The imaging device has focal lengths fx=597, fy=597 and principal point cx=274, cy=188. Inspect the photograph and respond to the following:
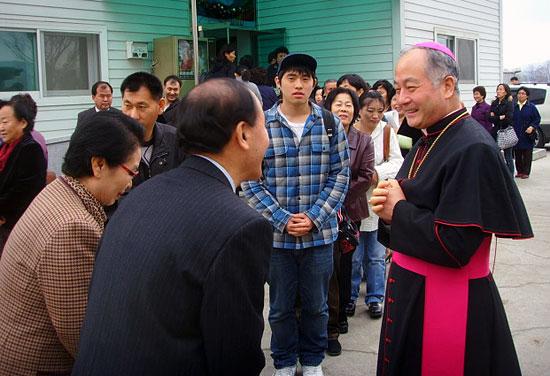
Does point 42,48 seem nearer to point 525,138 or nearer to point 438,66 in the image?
point 438,66

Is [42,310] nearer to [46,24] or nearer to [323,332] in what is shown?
[323,332]

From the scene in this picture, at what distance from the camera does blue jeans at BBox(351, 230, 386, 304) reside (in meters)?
5.16

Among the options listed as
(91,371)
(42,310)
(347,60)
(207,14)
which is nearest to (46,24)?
(207,14)

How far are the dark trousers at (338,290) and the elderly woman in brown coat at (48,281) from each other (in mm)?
2494

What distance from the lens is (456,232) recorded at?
2.22 meters

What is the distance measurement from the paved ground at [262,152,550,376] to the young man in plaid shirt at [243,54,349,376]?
0.61 m

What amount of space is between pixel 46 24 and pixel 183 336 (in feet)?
27.9

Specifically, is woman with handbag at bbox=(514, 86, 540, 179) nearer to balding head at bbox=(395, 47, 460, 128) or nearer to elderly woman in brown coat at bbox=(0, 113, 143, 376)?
balding head at bbox=(395, 47, 460, 128)

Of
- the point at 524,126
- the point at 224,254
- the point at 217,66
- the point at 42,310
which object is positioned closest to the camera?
the point at 224,254

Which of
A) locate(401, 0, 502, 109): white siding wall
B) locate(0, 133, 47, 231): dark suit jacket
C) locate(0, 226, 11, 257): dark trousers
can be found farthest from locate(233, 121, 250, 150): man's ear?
locate(401, 0, 502, 109): white siding wall

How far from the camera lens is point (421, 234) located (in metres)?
2.31

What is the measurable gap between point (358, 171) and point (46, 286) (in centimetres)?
309

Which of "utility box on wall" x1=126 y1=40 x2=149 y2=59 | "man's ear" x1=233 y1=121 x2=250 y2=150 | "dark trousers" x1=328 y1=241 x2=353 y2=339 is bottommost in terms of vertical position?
"dark trousers" x1=328 y1=241 x2=353 y2=339

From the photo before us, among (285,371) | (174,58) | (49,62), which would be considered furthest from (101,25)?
(285,371)
